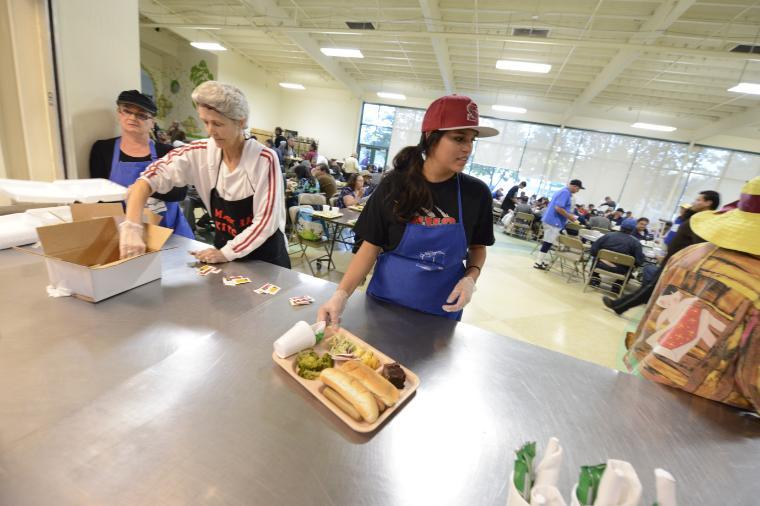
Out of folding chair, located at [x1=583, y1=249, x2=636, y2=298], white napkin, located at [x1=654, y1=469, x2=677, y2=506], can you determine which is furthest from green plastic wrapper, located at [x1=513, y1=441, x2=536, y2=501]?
folding chair, located at [x1=583, y1=249, x2=636, y2=298]

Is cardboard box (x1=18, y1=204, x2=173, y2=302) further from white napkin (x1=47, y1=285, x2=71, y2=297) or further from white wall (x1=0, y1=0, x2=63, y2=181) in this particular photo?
white wall (x1=0, y1=0, x2=63, y2=181)

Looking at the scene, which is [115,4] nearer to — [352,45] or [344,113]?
[352,45]

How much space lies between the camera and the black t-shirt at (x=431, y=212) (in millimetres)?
1489

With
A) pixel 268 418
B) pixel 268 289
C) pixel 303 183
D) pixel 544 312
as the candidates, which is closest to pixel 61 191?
pixel 268 289

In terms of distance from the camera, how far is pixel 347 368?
98 centimetres

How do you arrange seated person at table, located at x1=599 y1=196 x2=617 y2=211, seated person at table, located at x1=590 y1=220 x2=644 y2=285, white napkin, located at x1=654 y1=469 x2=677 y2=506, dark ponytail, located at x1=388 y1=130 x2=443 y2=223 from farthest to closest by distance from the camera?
seated person at table, located at x1=599 y1=196 x2=617 y2=211, seated person at table, located at x1=590 y1=220 x2=644 y2=285, dark ponytail, located at x1=388 y1=130 x2=443 y2=223, white napkin, located at x1=654 y1=469 x2=677 y2=506

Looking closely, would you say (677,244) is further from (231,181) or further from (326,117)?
(326,117)

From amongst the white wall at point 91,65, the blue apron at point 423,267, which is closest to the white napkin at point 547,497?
the blue apron at point 423,267

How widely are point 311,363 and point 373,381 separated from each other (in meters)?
0.21

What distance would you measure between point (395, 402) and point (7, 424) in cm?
91

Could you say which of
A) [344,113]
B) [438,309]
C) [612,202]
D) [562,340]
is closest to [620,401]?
[438,309]

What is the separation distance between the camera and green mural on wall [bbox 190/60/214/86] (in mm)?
12477

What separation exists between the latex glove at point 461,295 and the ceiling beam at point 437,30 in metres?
7.58

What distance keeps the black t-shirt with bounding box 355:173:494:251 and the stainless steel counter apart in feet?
1.37
